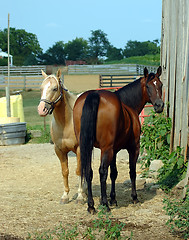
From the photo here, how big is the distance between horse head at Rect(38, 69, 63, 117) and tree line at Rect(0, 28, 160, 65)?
56.3m

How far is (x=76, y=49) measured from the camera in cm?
6856

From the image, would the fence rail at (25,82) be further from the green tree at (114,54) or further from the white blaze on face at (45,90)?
the green tree at (114,54)

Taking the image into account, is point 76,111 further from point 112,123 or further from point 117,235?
point 117,235

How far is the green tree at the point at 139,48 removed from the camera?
69.3 meters

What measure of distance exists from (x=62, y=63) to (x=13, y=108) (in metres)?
52.3

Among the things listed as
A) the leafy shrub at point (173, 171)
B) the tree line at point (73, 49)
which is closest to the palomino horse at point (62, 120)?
the leafy shrub at point (173, 171)

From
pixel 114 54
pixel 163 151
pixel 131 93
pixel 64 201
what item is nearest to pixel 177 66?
pixel 131 93

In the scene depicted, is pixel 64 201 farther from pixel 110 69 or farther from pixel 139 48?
pixel 139 48

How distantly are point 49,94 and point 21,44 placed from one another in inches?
2819

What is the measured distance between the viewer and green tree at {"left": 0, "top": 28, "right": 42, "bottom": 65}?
70.7 metres

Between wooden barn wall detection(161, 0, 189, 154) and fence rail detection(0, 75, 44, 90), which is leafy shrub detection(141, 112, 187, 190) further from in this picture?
fence rail detection(0, 75, 44, 90)

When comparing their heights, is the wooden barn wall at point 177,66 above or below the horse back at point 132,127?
above

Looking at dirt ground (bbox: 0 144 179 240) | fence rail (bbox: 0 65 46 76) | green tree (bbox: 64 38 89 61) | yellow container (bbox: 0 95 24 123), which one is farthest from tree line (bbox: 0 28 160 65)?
dirt ground (bbox: 0 144 179 240)

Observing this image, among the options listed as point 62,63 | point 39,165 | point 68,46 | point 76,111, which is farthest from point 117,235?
point 68,46
